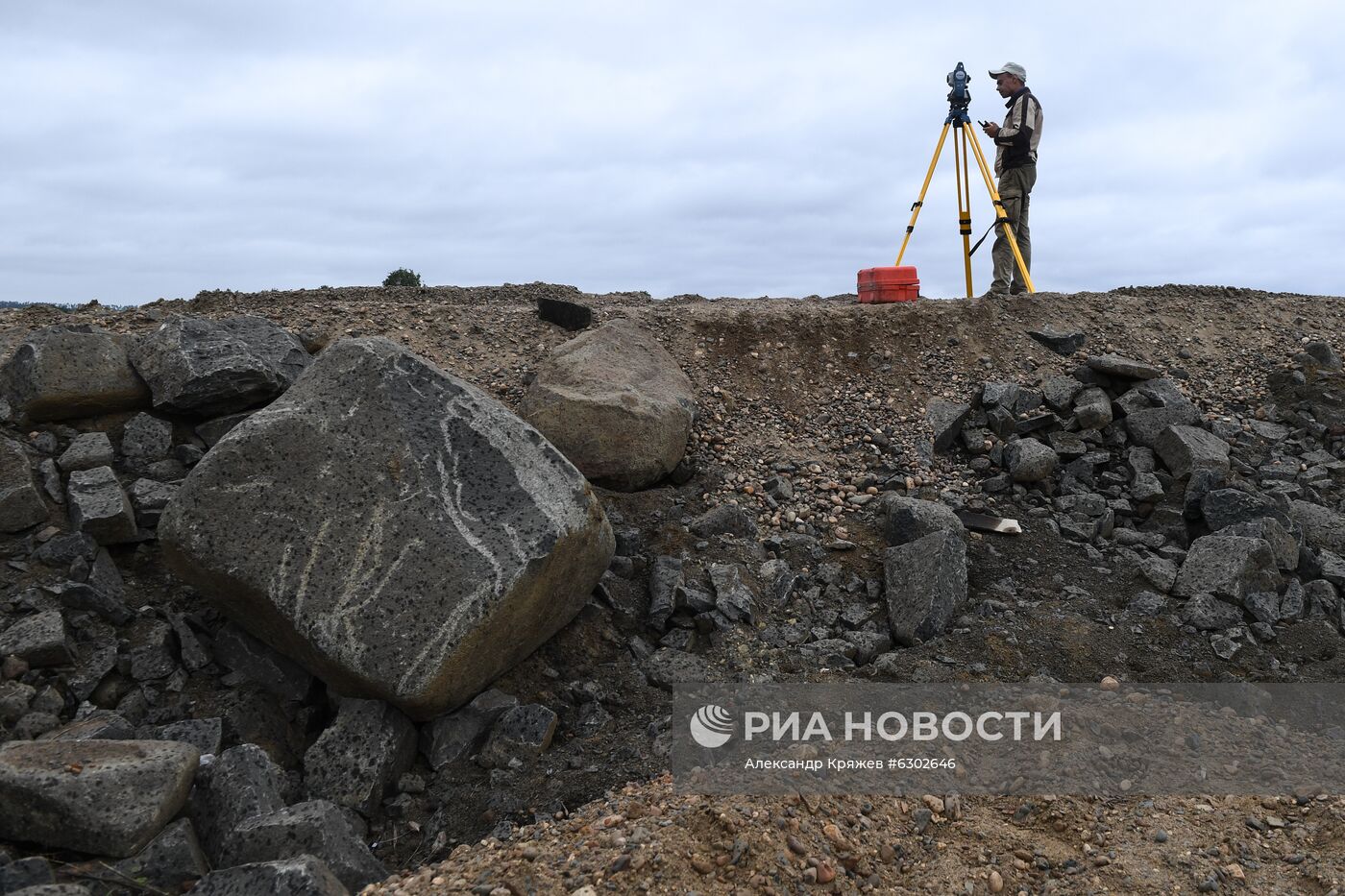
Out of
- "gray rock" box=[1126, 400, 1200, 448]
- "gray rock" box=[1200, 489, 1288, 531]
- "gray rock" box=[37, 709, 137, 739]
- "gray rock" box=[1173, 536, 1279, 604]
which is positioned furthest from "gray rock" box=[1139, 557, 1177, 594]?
"gray rock" box=[37, 709, 137, 739]

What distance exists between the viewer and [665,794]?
489cm

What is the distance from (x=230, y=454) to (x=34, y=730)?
1739 millimetres

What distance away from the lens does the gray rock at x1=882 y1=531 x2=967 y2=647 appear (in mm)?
6637

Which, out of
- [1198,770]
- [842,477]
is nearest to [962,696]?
[1198,770]

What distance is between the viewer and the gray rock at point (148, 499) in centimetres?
628

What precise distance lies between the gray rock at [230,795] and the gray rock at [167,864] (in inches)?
7.0

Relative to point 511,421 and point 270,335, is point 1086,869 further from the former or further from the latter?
point 270,335

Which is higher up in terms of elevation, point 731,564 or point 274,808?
point 731,564

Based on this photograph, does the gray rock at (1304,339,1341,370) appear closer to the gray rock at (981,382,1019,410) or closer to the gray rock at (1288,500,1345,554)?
the gray rock at (1288,500,1345,554)

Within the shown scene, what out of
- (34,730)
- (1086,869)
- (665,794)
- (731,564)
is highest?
(731,564)

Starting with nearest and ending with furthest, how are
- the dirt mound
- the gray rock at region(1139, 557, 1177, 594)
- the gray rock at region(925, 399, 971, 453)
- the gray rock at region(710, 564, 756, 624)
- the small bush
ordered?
the dirt mound < the gray rock at region(710, 564, 756, 624) < the gray rock at region(1139, 557, 1177, 594) < the gray rock at region(925, 399, 971, 453) < the small bush

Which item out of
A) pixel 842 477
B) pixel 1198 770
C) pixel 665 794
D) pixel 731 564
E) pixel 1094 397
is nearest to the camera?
pixel 665 794

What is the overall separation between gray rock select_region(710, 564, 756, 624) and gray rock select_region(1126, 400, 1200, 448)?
4.22 meters

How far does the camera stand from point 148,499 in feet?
20.8
